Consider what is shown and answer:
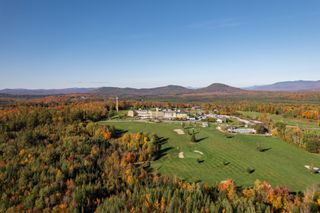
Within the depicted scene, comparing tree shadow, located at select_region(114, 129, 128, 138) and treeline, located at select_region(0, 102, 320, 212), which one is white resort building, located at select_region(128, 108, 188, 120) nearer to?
tree shadow, located at select_region(114, 129, 128, 138)

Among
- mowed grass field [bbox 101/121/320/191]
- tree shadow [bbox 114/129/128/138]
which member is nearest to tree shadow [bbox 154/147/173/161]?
mowed grass field [bbox 101/121/320/191]

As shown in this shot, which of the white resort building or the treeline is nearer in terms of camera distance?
the treeline

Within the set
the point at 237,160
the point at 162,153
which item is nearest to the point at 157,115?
the point at 162,153

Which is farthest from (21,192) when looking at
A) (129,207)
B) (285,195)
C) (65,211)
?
(285,195)

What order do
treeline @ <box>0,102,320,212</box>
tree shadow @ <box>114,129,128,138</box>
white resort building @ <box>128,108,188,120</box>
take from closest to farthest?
treeline @ <box>0,102,320,212</box>, tree shadow @ <box>114,129,128,138</box>, white resort building @ <box>128,108,188,120</box>

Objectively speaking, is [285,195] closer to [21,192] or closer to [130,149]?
[130,149]

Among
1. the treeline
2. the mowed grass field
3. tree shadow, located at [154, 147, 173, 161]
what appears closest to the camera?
the treeline
